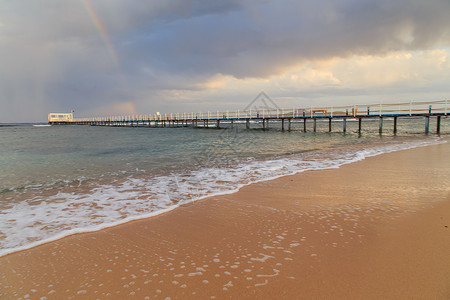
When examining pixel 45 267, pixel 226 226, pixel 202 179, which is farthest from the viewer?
pixel 202 179

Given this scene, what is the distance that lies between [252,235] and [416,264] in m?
1.49

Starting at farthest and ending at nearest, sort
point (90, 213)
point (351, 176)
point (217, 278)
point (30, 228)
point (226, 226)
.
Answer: point (351, 176) → point (90, 213) → point (30, 228) → point (226, 226) → point (217, 278)

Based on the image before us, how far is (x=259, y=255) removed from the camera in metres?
2.41

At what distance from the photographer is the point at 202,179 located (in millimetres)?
6332

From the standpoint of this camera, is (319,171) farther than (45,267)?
Yes

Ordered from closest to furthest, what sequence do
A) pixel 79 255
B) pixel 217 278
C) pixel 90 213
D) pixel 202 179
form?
pixel 217 278 < pixel 79 255 < pixel 90 213 < pixel 202 179

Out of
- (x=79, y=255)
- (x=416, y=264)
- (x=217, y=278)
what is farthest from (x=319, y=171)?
(x=79, y=255)

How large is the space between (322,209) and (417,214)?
1.15m

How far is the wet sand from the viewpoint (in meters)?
1.92

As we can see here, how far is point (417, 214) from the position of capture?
3293mm

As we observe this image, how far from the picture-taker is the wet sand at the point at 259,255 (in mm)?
1919

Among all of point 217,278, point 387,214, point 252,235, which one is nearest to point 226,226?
point 252,235

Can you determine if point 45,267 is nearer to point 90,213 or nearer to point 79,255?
point 79,255

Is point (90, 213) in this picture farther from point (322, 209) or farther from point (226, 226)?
point (322, 209)
